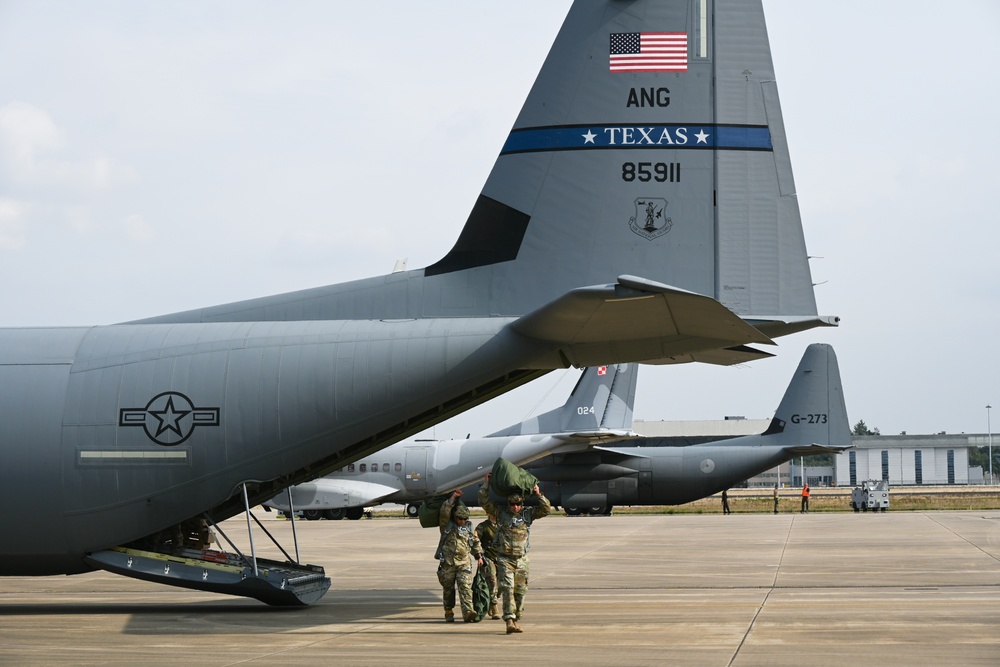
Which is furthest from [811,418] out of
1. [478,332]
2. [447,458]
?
[478,332]

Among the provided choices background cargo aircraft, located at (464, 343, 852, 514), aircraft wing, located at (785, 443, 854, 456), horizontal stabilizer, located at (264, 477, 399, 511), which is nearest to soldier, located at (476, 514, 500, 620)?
horizontal stabilizer, located at (264, 477, 399, 511)

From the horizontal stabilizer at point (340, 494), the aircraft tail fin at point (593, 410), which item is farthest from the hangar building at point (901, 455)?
the horizontal stabilizer at point (340, 494)

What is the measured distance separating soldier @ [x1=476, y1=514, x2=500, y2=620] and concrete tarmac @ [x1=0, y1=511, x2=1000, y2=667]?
439 millimetres

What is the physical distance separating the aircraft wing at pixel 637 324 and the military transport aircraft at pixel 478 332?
8cm

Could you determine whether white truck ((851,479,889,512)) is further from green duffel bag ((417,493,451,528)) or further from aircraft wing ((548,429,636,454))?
green duffel bag ((417,493,451,528))

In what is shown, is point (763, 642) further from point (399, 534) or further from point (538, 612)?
point (399, 534)

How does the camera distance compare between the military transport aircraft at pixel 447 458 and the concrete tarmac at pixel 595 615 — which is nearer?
the concrete tarmac at pixel 595 615

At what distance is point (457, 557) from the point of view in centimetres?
1237

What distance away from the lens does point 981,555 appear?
68.6 ft

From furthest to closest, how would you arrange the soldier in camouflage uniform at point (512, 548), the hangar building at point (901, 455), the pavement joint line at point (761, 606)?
the hangar building at point (901, 455) < the soldier in camouflage uniform at point (512, 548) < the pavement joint line at point (761, 606)

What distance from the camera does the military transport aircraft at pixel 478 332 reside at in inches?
497

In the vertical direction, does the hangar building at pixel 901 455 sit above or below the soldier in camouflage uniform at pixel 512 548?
below

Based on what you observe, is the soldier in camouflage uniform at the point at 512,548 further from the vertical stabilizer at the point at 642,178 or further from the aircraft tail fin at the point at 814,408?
the aircraft tail fin at the point at 814,408

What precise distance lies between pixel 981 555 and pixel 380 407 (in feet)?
47.2
